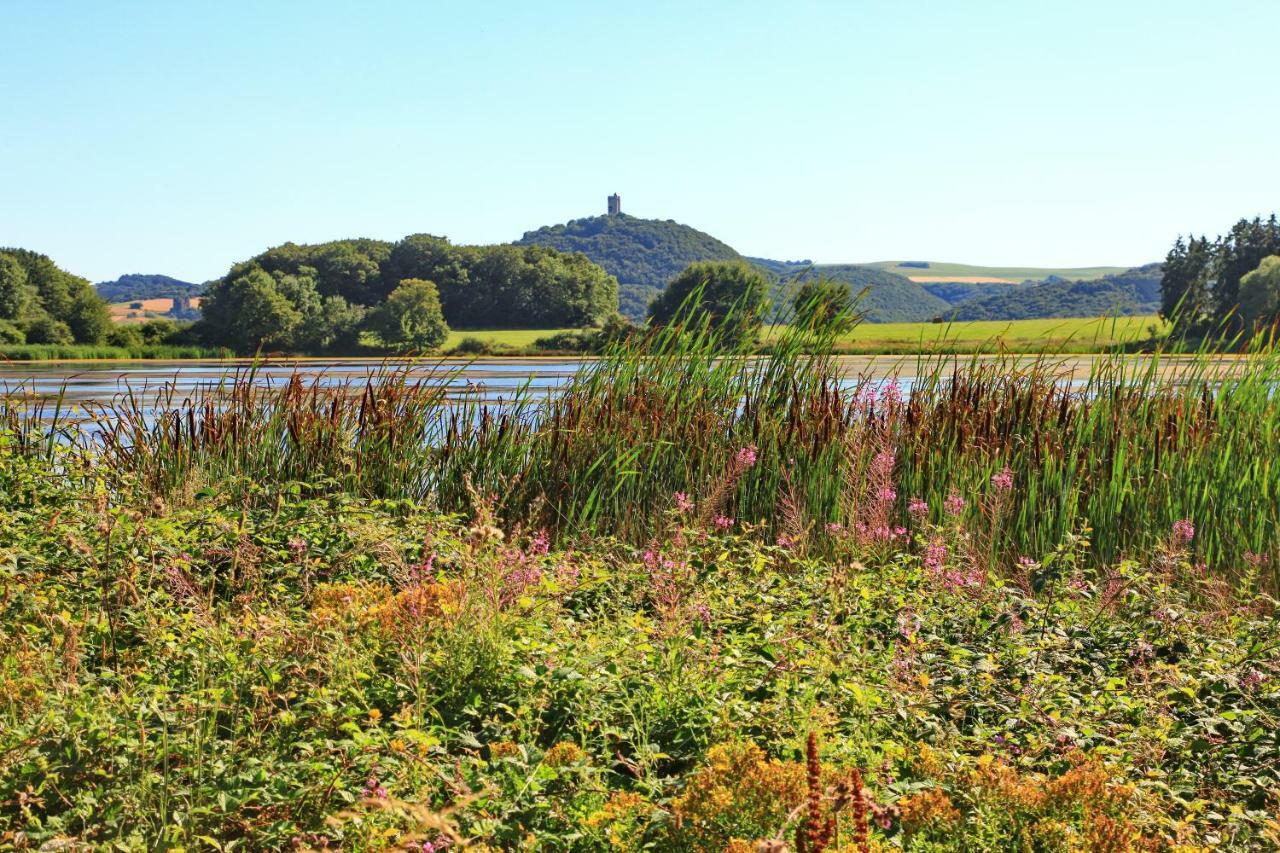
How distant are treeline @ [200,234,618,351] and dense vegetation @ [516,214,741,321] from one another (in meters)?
53.9

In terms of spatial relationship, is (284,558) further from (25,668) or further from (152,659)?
(25,668)

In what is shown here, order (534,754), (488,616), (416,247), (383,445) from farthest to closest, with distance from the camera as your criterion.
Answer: (416,247) < (383,445) < (488,616) < (534,754)

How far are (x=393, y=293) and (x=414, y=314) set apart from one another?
973 centimetres

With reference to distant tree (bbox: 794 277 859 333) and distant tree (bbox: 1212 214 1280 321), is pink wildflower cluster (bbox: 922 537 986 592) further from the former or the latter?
distant tree (bbox: 1212 214 1280 321)

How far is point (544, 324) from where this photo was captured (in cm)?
8850

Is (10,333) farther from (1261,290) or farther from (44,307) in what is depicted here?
(1261,290)

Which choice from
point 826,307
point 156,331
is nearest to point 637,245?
point 156,331

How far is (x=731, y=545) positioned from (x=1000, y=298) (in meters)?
181

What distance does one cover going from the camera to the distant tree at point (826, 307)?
25.9 ft

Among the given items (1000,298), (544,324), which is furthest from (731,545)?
(1000,298)

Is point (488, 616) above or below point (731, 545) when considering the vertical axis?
above

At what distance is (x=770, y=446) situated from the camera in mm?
7336

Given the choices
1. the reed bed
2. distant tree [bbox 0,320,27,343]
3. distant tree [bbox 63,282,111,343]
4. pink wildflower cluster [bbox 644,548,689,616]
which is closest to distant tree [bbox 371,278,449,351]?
distant tree [bbox 63,282,111,343]

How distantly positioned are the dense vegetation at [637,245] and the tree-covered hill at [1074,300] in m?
41.2
